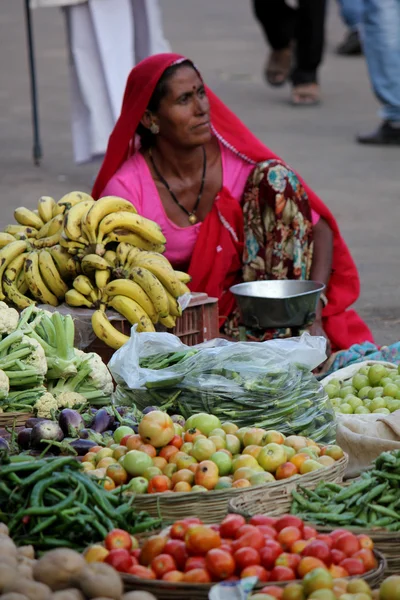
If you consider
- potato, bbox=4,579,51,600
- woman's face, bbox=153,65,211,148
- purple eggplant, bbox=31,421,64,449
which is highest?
woman's face, bbox=153,65,211,148

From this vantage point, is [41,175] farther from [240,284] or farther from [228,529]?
[228,529]

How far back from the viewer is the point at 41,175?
8922mm

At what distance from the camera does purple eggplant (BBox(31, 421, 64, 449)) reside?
3357 mm

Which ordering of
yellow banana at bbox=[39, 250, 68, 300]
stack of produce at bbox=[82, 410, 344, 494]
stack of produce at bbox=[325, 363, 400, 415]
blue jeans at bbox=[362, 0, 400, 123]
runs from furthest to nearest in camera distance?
blue jeans at bbox=[362, 0, 400, 123], yellow banana at bbox=[39, 250, 68, 300], stack of produce at bbox=[325, 363, 400, 415], stack of produce at bbox=[82, 410, 344, 494]

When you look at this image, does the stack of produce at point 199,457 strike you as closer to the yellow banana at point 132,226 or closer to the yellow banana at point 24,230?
the yellow banana at point 132,226

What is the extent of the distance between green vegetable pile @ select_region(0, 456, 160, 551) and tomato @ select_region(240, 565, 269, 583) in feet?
1.31

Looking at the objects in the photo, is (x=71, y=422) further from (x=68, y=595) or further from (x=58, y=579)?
(x=68, y=595)

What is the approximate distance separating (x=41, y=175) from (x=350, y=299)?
4.33 meters

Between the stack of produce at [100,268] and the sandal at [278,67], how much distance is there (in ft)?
23.6

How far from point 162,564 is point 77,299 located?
206 centimetres

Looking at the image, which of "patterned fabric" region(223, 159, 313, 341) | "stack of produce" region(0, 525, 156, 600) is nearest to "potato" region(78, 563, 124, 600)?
"stack of produce" region(0, 525, 156, 600)

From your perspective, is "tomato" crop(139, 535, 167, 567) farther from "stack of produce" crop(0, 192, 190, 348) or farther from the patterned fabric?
the patterned fabric

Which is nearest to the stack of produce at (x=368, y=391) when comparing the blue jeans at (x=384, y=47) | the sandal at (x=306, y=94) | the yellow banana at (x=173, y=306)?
the yellow banana at (x=173, y=306)

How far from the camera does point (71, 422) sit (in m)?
3.48
